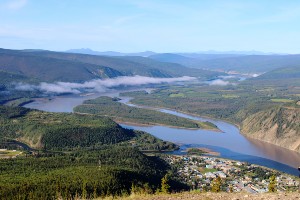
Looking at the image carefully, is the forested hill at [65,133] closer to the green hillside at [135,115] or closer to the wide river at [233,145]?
the wide river at [233,145]

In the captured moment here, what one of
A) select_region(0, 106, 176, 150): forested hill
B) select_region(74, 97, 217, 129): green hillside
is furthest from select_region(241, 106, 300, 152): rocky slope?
select_region(0, 106, 176, 150): forested hill

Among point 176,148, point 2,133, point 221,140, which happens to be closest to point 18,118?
point 2,133

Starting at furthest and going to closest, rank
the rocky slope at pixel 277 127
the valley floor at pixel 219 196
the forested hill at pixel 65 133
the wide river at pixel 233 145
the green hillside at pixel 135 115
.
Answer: the green hillside at pixel 135 115 → the rocky slope at pixel 277 127 → the forested hill at pixel 65 133 → the wide river at pixel 233 145 → the valley floor at pixel 219 196

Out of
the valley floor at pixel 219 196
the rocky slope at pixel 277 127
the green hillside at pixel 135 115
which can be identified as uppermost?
the valley floor at pixel 219 196

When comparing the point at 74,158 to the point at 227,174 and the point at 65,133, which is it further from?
the point at 65,133

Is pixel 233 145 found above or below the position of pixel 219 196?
below

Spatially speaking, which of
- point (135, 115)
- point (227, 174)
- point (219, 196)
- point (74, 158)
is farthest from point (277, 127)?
point (219, 196)

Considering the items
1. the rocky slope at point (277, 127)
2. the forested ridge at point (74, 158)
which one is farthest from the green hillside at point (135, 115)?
the forested ridge at point (74, 158)
